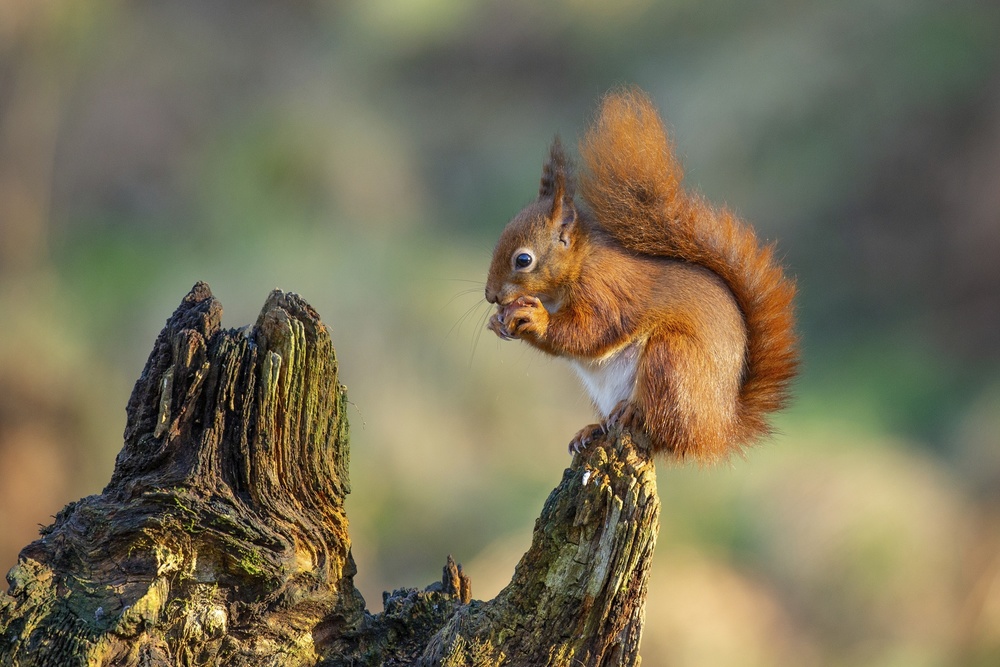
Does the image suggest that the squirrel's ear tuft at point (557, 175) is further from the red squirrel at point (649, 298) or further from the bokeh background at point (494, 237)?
the bokeh background at point (494, 237)

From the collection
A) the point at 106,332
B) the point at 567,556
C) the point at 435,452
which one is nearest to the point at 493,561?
the point at 435,452

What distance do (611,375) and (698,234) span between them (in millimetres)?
360

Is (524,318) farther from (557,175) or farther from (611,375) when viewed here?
(557,175)

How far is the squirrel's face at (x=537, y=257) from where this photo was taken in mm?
2281

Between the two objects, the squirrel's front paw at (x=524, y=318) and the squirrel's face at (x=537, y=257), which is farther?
the squirrel's face at (x=537, y=257)

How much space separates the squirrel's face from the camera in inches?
89.8

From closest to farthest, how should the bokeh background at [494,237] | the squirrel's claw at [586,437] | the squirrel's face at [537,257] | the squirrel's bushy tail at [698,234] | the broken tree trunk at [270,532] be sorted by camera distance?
the broken tree trunk at [270,532], the squirrel's claw at [586,437], the squirrel's bushy tail at [698,234], the squirrel's face at [537,257], the bokeh background at [494,237]

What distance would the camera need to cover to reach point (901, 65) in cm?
531

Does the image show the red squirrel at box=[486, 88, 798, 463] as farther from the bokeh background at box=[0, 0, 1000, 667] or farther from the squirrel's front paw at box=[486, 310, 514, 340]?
the bokeh background at box=[0, 0, 1000, 667]

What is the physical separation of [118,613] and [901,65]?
497cm

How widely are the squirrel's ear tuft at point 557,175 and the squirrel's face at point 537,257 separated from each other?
0.03 metres

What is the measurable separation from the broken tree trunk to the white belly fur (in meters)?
0.38

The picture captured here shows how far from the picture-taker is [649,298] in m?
2.14

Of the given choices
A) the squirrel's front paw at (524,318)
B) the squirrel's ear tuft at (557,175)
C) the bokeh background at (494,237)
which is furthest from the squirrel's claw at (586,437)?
the bokeh background at (494,237)
